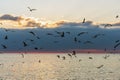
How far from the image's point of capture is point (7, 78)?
115 metres

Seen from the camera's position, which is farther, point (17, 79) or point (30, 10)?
point (17, 79)

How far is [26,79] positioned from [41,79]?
3.98 metres

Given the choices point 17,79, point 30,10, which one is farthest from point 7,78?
point 30,10

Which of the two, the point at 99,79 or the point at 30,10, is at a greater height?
the point at 30,10

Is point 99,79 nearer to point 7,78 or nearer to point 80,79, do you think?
point 80,79

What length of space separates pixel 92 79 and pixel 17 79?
17628 mm

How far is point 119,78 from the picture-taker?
116m

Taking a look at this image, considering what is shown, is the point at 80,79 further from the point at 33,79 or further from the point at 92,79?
the point at 33,79

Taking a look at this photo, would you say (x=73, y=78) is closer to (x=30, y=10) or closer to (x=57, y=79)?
(x=57, y=79)

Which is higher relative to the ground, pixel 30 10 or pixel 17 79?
pixel 30 10

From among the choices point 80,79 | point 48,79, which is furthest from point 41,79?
point 80,79

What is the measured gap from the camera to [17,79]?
373 ft

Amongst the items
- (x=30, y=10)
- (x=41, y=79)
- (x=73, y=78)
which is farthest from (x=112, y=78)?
(x=30, y=10)

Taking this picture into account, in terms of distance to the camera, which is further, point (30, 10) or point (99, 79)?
point (99, 79)
